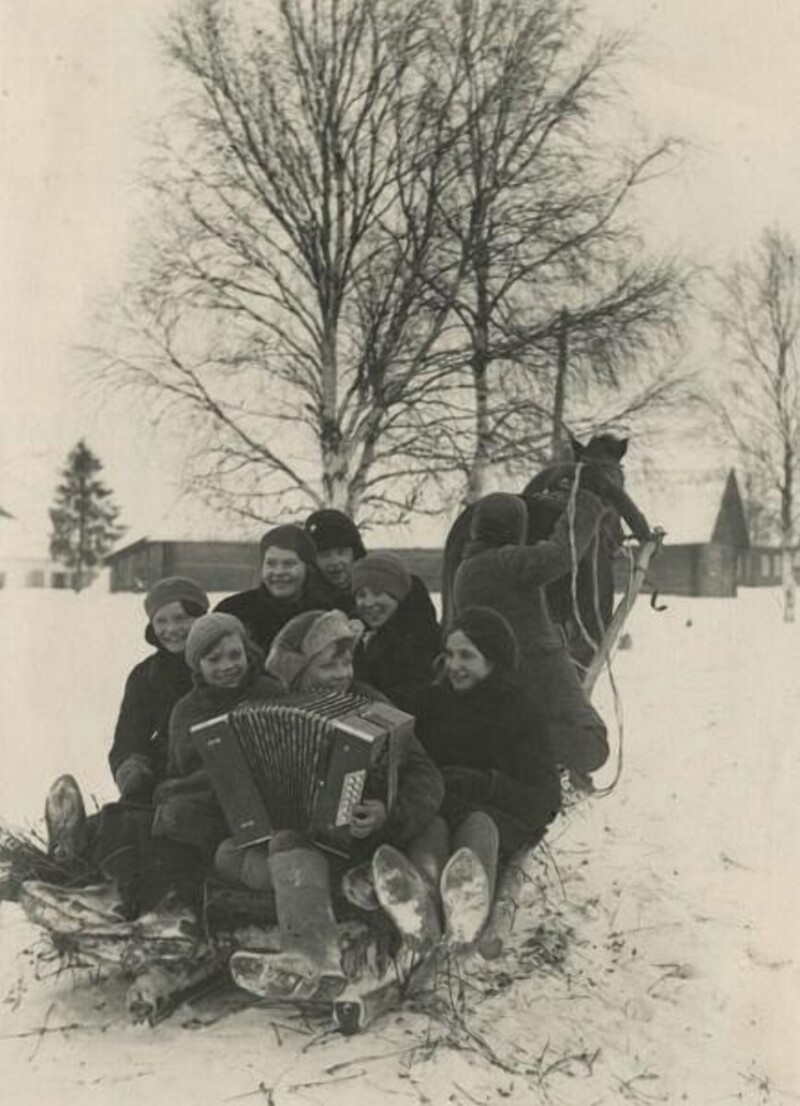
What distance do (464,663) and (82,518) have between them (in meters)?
1.55

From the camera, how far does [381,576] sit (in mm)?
3527

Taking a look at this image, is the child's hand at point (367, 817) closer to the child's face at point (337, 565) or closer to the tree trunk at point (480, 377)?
the child's face at point (337, 565)

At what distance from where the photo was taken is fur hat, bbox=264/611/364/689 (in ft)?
10.4

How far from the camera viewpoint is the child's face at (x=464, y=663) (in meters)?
3.29

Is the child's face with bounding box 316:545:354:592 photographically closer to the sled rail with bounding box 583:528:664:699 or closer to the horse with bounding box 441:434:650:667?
the horse with bounding box 441:434:650:667

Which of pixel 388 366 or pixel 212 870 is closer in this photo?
pixel 212 870

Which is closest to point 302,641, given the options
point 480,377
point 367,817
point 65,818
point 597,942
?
point 367,817

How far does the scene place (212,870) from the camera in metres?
3.24

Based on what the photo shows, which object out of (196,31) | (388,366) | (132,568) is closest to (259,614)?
(132,568)

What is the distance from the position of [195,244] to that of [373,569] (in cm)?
149

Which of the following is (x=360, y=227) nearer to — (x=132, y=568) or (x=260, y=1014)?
(x=132, y=568)

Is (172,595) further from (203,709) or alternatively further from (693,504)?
(693,504)

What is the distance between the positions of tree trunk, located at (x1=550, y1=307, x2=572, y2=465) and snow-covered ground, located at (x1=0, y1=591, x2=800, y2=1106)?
62cm

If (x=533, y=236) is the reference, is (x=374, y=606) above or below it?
below
